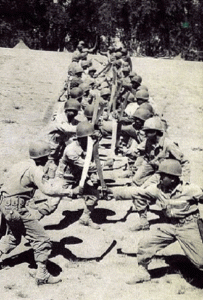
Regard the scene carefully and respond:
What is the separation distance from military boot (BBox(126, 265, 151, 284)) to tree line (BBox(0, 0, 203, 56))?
1471 inches

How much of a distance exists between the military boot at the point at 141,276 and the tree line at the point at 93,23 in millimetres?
37357

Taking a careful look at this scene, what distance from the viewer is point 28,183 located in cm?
532

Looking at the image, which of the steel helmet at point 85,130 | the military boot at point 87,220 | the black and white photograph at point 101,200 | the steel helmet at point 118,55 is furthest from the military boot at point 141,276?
the steel helmet at point 118,55

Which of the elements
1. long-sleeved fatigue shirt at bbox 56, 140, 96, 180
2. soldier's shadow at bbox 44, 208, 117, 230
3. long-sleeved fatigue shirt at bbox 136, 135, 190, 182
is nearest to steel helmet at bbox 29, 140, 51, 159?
long-sleeved fatigue shirt at bbox 56, 140, 96, 180

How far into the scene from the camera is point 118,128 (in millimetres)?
10602

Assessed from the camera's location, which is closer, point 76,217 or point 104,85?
point 76,217

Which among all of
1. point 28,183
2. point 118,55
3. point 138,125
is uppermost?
point 118,55

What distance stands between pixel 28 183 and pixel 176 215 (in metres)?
1.83

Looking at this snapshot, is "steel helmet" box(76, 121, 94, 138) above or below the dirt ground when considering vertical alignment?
above

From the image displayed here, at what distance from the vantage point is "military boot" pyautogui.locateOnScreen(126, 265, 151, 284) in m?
5.45

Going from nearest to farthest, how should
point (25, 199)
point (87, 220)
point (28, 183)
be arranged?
point (28, 183)
point (25, 199)
point (87, 220)

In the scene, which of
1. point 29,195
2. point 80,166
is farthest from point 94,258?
point 29,195

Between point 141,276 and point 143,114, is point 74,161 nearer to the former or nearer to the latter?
point 143,114

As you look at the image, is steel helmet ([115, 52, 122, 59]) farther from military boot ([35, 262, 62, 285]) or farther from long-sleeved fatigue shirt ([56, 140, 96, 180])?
military boot ([35, 262, 62, 285])
